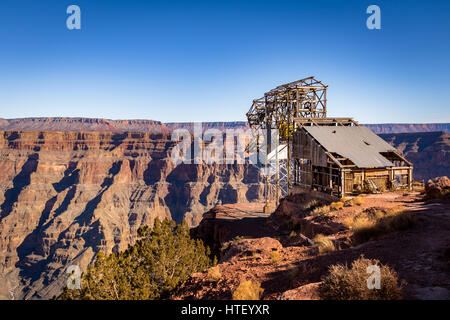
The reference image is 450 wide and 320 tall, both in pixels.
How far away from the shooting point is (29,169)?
98.3m

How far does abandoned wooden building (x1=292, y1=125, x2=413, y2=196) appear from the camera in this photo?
15086 mm

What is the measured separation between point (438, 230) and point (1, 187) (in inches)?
4706

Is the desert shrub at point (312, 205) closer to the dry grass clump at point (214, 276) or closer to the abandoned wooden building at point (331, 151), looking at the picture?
the abandoned wooden building at point (331, 151)

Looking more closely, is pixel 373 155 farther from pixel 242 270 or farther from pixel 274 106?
pixel 242 270

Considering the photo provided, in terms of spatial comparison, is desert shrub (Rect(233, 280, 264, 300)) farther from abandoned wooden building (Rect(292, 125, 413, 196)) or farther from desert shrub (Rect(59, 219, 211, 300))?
abandoned wooden building (Rect(292, 125, 413, 196))

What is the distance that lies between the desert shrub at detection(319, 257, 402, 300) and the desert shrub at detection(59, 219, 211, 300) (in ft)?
19.3

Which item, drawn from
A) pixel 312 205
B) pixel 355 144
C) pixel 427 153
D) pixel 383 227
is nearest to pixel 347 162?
pixel 355 144

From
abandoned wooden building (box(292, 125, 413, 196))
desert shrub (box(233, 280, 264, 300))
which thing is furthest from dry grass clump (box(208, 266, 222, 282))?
abandoned wooden building (box(292, 125, 413, 196))

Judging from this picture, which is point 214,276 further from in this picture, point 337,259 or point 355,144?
point 355,144

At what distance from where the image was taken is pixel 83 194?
88375 mm

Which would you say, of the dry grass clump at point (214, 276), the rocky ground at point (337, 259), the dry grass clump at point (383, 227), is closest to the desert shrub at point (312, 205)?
the rocky ground at point (337, 259)

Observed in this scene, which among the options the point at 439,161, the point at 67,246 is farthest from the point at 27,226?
the point at 439,161

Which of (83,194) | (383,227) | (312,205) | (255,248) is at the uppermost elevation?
(383,227)

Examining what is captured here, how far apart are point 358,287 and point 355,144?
548 inches
